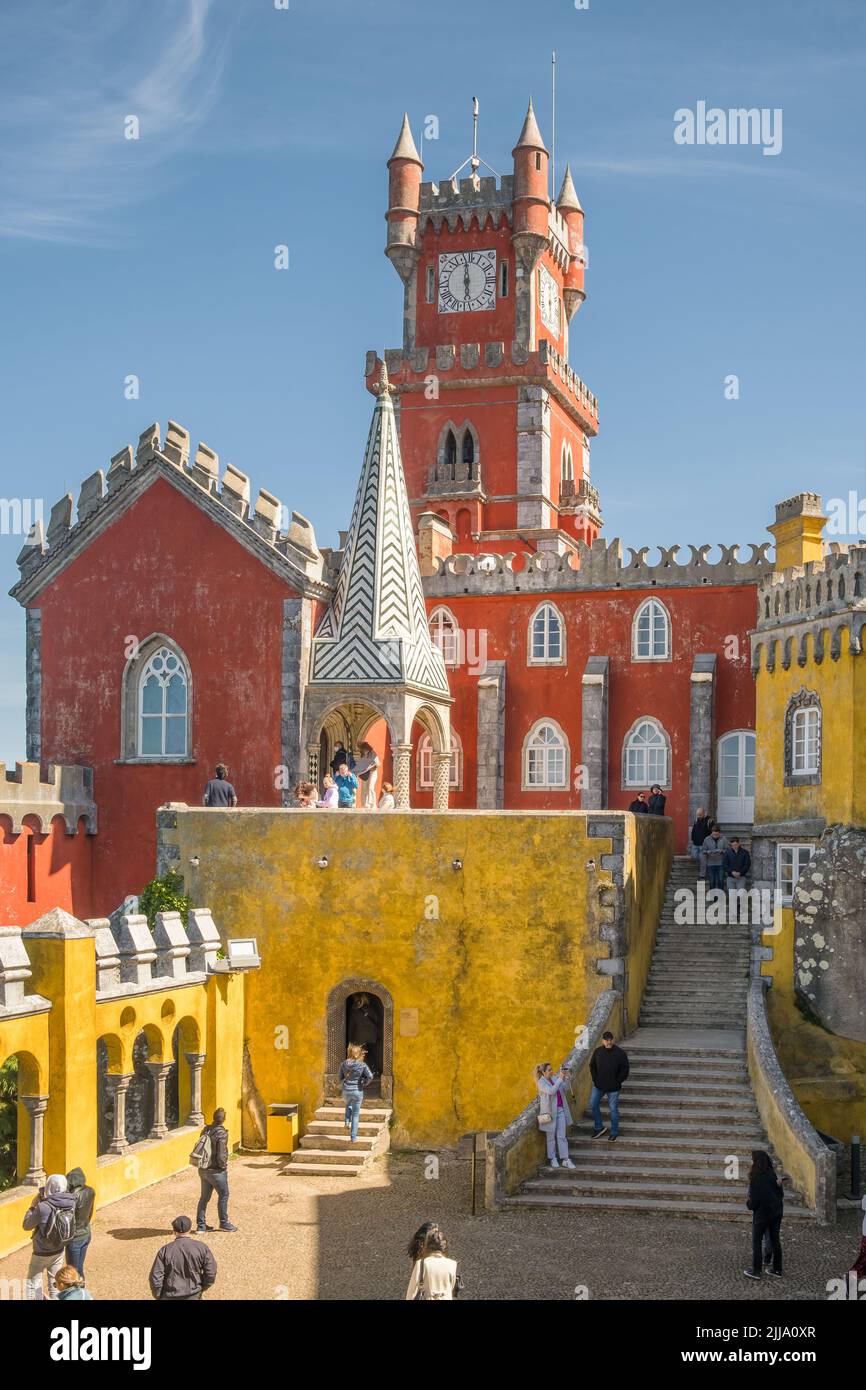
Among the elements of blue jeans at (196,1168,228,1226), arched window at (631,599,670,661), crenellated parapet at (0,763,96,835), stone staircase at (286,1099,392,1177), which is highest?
arched window at (631,599,670,661)

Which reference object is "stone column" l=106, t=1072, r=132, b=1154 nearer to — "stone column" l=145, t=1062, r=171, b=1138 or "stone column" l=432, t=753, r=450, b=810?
"stone column" l=145, t=1062, r=171, b=1138

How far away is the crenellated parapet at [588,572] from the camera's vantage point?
34.7 meters

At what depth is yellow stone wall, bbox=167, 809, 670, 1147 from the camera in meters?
24.1

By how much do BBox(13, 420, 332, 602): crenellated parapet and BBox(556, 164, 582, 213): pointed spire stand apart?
26.4 meters

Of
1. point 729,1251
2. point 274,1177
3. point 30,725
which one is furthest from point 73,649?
point 729,1251

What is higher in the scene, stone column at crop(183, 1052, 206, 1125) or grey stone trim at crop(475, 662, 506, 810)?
grey stone trim at crop(475, 662, 506, 810)

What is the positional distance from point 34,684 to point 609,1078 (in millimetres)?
16117

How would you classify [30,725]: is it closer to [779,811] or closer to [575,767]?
[575,767]

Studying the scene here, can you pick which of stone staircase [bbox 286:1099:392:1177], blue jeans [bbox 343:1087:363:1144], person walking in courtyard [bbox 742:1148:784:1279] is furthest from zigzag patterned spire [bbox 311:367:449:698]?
person walking in courtyard [bbox 742:1148:784:1279]

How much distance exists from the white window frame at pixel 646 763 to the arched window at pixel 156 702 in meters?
10.3

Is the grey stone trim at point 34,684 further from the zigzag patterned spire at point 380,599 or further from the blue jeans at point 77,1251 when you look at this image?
the blue jeans at point 77,1251

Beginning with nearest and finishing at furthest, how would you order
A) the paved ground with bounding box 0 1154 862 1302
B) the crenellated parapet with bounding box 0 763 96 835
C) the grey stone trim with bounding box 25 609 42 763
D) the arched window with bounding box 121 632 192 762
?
the paved ground with bounding box 0 1154 862 1302 → the crenellated parapet with bounding box 0 763 96 835 → the arched window with bounding box 121 632 192 762 → the grey stone trim with bounding box 25 609 42 763

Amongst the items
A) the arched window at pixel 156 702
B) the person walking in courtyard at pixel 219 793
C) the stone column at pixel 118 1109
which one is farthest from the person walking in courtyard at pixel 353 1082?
the arched window at pixel 156 702

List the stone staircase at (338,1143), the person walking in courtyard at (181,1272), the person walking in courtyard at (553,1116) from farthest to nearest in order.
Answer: the stone staircase at (338,1143)
the person walking in courtyard at (553,1116)
the person walking in courtyard at (181,1272)
